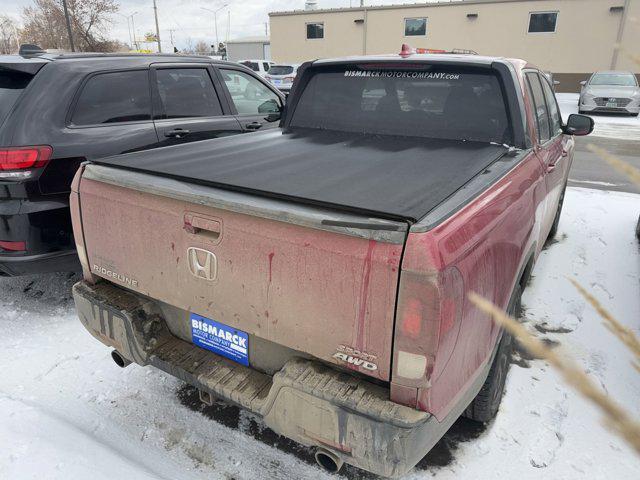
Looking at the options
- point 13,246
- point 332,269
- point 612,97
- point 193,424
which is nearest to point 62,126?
point 13,246

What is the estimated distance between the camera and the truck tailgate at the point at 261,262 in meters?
1.74

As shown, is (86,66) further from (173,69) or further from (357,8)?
(357,8)

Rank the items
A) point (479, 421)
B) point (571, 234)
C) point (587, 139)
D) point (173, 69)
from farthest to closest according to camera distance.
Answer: point (587, 139) < point (571, 234) < point (173, 69) < point (479, 421)

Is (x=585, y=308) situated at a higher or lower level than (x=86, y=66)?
lower

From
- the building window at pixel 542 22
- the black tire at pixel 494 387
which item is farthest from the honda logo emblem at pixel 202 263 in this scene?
the building window at pixel 542 22

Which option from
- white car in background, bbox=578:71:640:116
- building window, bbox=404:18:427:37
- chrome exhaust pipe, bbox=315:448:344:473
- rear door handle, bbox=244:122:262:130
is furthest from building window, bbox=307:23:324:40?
chrome exhaust pipe, bbox=315:448:344:473

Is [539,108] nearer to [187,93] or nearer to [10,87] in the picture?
[187,93]

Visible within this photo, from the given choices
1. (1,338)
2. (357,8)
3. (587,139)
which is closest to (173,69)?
(1,338)

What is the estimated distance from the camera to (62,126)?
12.3 ft

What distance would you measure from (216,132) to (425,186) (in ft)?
→ 10.8

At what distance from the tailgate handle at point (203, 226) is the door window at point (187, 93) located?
2836mm

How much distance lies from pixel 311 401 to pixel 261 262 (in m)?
0.58

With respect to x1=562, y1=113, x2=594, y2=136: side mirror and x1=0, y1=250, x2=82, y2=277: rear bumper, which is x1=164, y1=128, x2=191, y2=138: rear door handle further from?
x1=562, y1=113, x2=594, y2=136: side mirror

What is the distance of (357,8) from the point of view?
32469 mm
